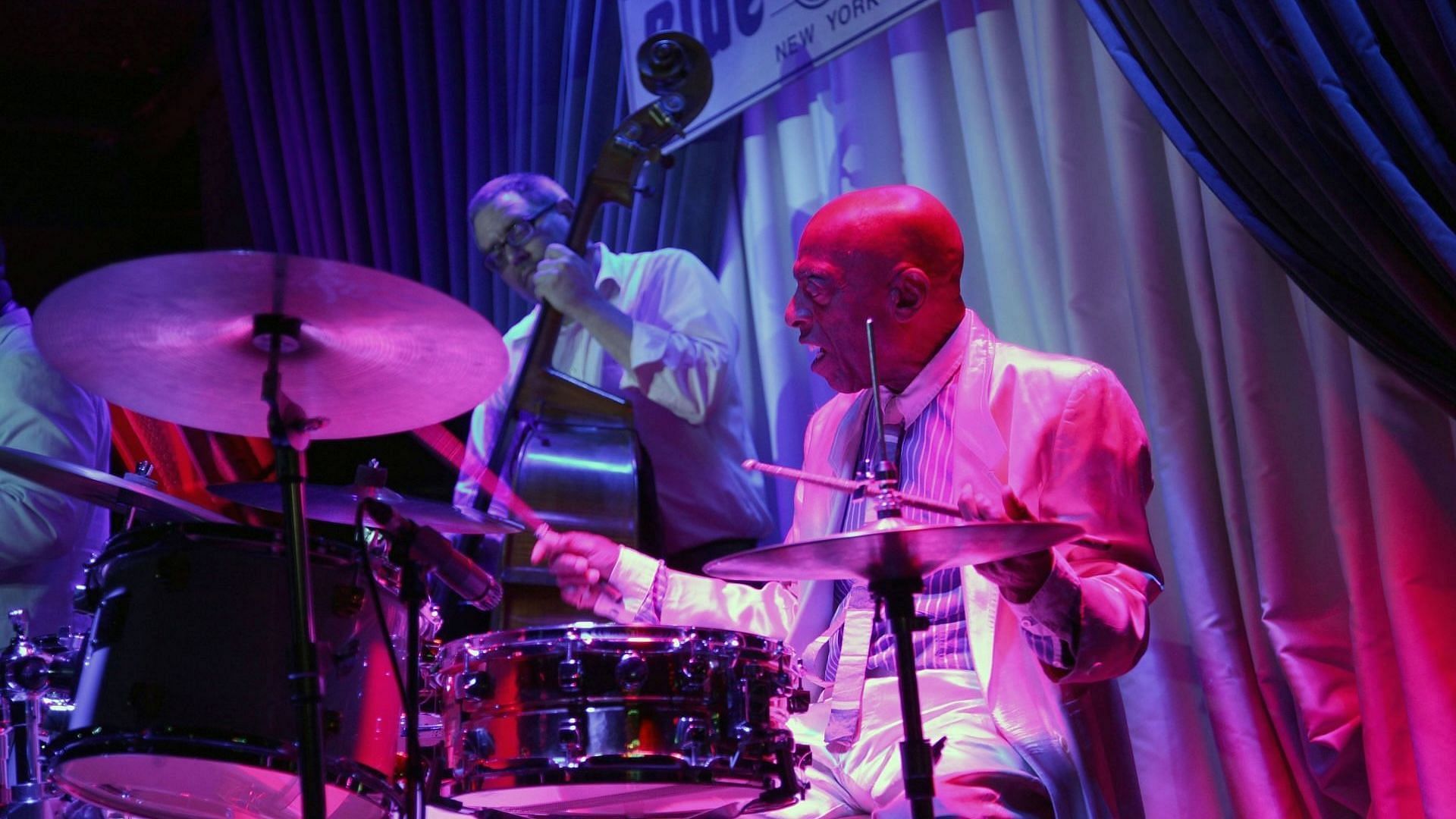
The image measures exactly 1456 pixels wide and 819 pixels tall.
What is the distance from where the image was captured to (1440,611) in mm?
2236

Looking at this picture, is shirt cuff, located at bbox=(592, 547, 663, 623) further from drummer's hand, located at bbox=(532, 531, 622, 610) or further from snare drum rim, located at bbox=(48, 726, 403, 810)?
snare drum rim, located at bbox=(48, 726, 403, 810)

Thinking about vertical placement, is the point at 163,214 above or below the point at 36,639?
above

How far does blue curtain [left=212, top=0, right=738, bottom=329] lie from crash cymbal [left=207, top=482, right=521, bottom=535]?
1.75 m

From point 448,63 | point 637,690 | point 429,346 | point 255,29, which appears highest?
point 255,29

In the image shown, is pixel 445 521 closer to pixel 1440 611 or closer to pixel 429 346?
pixel 429 346

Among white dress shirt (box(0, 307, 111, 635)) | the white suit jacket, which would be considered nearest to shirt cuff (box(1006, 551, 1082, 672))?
the white suit jacket

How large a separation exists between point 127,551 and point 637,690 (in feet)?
2.73

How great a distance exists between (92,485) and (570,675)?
85cm

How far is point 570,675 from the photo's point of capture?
1.99 m

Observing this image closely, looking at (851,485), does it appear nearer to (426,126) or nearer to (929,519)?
(929,519)

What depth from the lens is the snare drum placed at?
1.96 meters

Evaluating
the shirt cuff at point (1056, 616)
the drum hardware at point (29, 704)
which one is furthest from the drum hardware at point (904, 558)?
the drum hardware at point (29, 704)

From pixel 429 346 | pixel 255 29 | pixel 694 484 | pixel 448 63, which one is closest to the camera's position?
pixel 429 346

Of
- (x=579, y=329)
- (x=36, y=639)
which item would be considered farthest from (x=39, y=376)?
(x=579, y=329)
